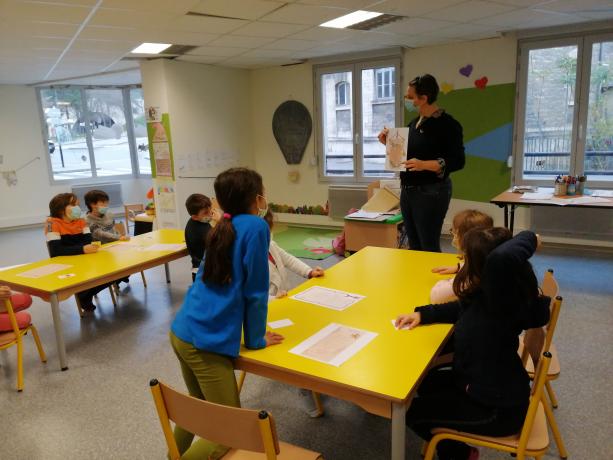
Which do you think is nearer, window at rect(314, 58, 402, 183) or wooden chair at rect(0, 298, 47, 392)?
wooden chair at rect(0, 298, 47, 392)

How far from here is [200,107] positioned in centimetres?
641

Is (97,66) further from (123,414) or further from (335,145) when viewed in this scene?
(123,414)

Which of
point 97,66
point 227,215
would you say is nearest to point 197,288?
point 227,215

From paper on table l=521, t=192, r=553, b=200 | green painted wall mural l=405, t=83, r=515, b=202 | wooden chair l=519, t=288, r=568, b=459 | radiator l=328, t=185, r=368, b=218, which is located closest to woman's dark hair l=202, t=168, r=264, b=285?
wooden chair l=519, t=288, r=568, b=459

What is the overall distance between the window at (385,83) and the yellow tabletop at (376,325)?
4071 millimetres

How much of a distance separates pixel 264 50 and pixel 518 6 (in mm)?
2859

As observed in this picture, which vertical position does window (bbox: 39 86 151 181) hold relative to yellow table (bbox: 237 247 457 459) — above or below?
above

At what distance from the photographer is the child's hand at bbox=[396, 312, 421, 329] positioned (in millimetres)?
1711

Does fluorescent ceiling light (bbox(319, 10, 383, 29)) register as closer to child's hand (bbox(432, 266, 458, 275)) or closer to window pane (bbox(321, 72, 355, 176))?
window pane (bbox(321, 72, 355, 176))

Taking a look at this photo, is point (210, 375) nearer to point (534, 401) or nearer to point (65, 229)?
point (534, 401)

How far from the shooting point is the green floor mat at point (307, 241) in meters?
5.53

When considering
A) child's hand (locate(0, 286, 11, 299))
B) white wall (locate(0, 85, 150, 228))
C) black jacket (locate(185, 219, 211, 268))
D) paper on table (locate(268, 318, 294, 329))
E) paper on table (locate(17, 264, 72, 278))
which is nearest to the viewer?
paper on table (locate(268, 318, 294, 329))

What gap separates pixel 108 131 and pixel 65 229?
5.83m

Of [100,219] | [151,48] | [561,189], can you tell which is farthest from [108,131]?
[561,189]
